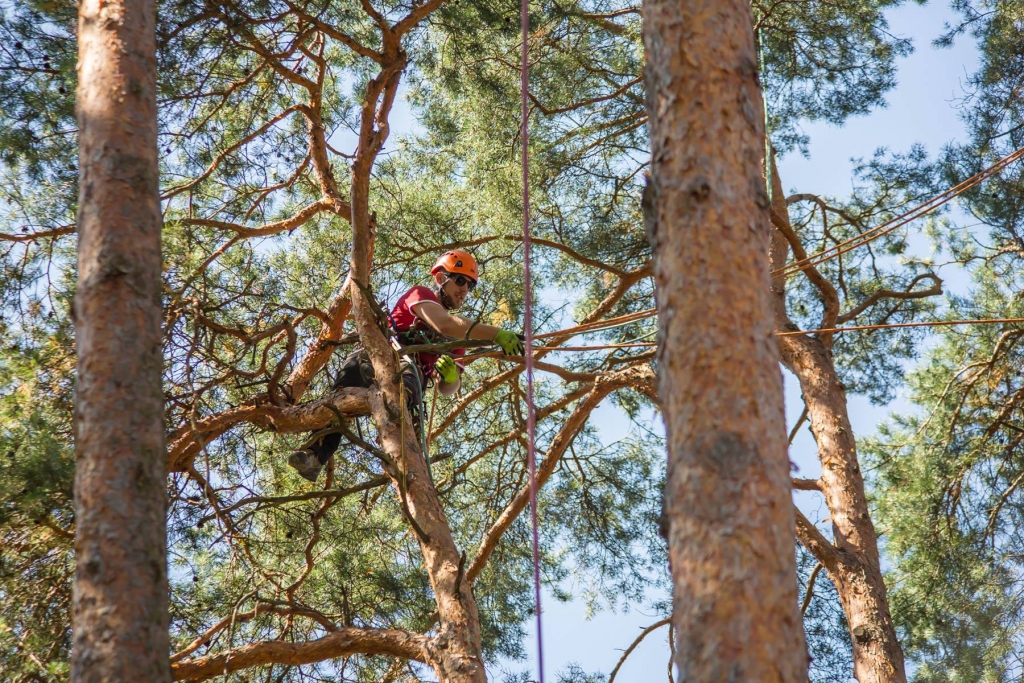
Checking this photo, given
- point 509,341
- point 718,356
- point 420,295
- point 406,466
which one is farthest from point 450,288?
point 718,356

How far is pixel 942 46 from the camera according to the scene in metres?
7.05

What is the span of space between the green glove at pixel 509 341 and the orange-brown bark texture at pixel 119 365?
1.79m

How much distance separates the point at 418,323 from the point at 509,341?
687 millimetres

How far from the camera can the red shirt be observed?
4945 mm

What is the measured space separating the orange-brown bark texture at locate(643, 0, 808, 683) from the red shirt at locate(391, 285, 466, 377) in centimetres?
249

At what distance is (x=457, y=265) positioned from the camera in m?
5.25

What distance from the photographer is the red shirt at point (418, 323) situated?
4945mm

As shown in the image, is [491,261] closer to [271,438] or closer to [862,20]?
[271,438]

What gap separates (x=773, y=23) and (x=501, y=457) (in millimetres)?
3259

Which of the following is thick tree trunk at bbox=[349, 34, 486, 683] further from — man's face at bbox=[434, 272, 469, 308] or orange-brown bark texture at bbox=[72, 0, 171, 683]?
orange-brown bark texture at bbox=[72, 0, 171, 683]

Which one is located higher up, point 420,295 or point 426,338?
point 420,295

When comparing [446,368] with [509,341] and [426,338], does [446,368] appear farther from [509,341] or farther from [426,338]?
[509,341]

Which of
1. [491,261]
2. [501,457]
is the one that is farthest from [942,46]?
[501,457]

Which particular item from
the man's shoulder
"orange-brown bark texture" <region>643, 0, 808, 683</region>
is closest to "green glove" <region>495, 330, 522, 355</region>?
the man's shoulder
